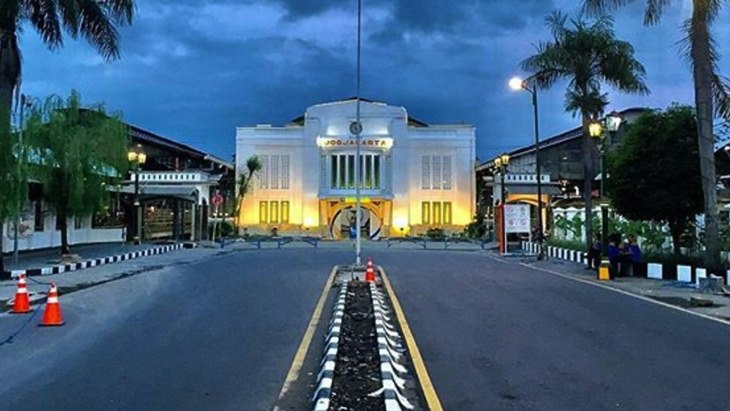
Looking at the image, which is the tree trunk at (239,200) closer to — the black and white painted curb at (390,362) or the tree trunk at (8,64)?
the tree trunk at (8,64)

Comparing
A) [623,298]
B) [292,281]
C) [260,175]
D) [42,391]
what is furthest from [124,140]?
[260,175]

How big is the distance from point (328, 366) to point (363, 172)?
186 ft

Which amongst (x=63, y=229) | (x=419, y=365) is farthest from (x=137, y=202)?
(x=419, y=365)

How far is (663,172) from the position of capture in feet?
72.4

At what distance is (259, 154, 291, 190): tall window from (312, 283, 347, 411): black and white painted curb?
5318 centimetres

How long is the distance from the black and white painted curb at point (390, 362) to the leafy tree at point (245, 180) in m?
49.6

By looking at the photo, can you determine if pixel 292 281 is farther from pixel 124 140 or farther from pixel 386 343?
pixel 124 140

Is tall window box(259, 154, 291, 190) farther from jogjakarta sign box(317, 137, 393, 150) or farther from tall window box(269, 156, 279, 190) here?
jogjakarta sign box(317, 137, 393, 150)

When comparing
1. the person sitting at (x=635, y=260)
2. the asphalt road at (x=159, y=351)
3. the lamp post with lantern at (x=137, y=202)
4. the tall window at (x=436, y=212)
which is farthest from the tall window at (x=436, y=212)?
the asphalt road at (x=159, y=351)

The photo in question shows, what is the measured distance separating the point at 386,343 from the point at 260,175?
188ft

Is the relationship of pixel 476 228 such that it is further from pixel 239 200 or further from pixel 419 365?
pixel 419 365

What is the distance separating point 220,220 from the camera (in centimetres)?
6006

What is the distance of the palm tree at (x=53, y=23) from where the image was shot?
66.3ft

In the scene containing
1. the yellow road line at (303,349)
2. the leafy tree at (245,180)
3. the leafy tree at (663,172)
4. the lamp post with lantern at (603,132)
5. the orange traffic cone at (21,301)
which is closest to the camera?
the yellow road line at (303,349)
